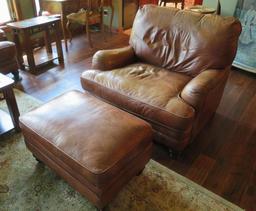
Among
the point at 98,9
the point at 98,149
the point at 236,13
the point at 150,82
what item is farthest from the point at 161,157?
the point at 98,9

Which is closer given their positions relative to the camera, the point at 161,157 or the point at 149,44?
the point at 161,157

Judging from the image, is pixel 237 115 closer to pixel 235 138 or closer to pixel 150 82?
pixel 235 138

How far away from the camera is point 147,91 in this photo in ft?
5.88

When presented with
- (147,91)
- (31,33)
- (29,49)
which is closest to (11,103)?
(147,91)

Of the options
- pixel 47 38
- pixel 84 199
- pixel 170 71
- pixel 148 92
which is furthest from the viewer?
pixel 47 38


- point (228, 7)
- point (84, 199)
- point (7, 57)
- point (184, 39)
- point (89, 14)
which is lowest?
point (84, 199)

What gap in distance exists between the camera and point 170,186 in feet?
5.21

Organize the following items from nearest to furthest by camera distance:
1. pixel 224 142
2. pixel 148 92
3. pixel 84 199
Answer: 1. pixel 84 199
2. pixel 148 92
3. pixel 224 142

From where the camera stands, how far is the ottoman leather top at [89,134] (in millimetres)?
1209

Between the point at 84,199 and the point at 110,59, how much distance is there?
1206mm

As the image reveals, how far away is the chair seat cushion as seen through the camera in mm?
1626

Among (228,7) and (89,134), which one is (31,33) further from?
(228,7)

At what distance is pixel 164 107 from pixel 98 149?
24.5 inches

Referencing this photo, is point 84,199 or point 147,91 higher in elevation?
point 147,91
